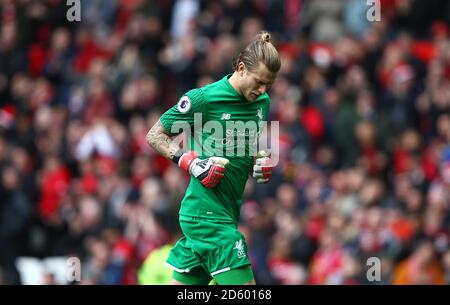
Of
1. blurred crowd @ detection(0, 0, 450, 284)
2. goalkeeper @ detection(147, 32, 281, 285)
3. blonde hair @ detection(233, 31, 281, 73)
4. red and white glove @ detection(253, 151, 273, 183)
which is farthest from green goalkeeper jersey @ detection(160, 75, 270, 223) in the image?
blurred crowd @ detection(0, 0, 450, 284)

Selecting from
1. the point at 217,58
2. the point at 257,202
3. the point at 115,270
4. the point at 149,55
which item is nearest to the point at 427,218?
the point at 257,202

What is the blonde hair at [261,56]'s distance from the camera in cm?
802

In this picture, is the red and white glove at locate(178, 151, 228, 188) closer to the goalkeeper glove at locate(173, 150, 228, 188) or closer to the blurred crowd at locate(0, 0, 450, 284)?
the goalkeeper glove at locate(173, 150, 228, 188)

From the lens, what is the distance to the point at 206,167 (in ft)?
26.3

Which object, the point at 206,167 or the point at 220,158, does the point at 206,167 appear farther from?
the point at 220,158

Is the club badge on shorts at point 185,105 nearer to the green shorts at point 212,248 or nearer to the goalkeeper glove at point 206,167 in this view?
the goalkeeper glove at point 206,167

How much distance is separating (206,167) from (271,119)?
8.23 m

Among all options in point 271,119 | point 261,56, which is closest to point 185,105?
point 261,56

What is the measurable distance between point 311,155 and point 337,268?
288cm

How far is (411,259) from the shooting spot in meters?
12.7

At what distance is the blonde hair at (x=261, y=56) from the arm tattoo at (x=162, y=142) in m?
0.77

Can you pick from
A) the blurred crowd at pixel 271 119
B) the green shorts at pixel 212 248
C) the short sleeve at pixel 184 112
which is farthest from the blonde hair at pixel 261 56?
the blurred crowd at pixel 271 119
